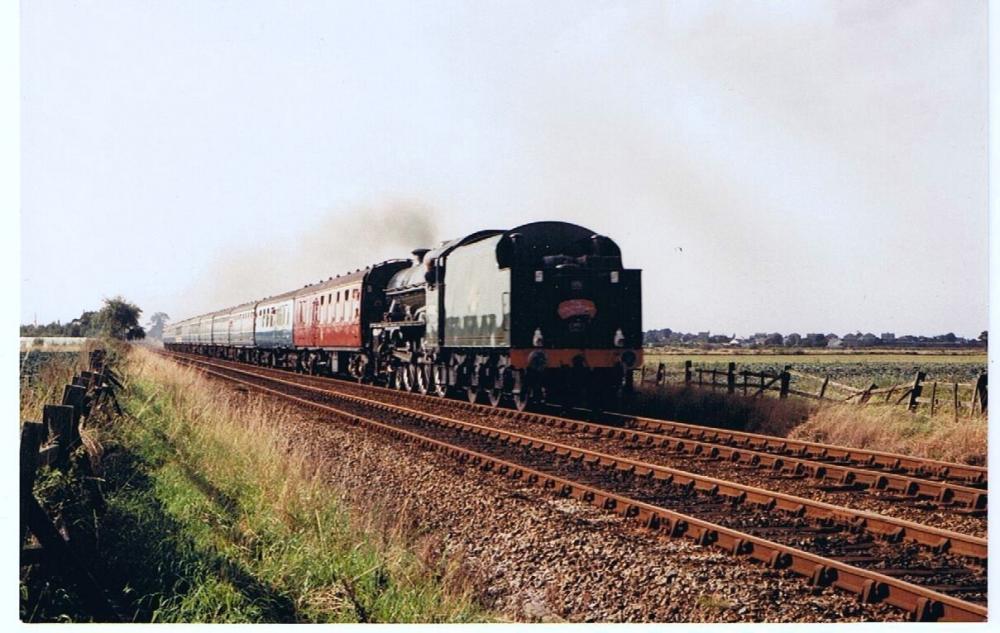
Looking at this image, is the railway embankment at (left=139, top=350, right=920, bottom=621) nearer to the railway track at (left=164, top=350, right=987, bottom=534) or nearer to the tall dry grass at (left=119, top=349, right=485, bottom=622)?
the tall dry grass at (left=119, top=349, right=485, bottom=622)

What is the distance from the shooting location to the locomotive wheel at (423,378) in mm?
21969

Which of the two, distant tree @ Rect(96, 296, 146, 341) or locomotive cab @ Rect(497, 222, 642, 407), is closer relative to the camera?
locomotive cab @ Rect(497, 222, 642, 407)

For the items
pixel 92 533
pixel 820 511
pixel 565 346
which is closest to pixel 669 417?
pixel 565 346

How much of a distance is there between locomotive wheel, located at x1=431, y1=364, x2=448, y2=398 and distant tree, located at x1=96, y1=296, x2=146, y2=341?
7.35 m

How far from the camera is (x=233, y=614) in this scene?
608 cm

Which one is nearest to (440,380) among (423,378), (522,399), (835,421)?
(423,378)

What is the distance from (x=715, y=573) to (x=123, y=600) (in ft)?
14.0

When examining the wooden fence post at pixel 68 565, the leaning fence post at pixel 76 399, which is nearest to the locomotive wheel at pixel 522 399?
the leaning fence post at pixel 76 399

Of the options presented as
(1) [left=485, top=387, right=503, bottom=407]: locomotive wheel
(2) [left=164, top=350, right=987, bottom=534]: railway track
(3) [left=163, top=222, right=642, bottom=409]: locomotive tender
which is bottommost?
(2) [left=164, top=350, right=987, bottom=534]: railway track

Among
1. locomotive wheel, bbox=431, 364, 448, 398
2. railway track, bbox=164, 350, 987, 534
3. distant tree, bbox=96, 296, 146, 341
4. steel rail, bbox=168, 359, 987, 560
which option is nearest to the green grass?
steel rail, bbox=168, 359, 987, 560

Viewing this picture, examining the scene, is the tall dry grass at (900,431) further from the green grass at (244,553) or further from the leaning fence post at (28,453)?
the leaning fence post at (28,453)

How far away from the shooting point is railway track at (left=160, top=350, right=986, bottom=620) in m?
6.20

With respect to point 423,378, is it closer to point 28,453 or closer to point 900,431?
point 900,431

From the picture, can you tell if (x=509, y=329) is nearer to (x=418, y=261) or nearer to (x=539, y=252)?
(x=539, y=252)
